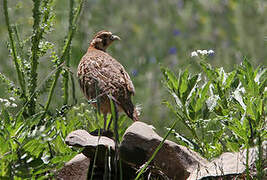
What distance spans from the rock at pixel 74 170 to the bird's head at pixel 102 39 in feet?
9.00

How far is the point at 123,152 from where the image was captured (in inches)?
126

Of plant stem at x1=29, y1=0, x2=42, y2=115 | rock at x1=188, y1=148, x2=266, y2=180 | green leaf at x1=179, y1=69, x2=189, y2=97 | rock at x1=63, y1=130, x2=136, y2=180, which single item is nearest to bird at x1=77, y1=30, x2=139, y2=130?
plant stem at x1=29, y1=0, x2=42, y2=115

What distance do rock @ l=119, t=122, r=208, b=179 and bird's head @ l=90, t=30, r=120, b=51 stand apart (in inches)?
108

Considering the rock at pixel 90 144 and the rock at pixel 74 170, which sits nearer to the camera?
the rock at pixel 90 144

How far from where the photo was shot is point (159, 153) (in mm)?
3254

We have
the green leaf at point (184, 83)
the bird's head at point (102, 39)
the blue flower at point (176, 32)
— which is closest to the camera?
the green leaf at point (184, 83)

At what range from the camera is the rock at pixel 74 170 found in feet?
10.9

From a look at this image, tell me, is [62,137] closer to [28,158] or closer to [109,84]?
[28,158]

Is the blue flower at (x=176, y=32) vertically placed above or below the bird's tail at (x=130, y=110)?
above

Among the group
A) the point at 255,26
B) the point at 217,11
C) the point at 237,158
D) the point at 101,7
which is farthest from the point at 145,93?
the point at 237,158

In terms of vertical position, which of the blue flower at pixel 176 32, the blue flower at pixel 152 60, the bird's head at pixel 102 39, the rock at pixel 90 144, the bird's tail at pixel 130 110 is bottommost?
the blue flower at pixel 152 60

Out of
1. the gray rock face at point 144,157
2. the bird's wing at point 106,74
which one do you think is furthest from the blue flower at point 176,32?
Result: the gray rock face at point 144,157

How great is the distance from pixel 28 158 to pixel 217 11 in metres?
8.52

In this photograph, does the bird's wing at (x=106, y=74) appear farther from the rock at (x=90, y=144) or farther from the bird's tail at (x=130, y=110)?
the rock at (x=90, y=144)
